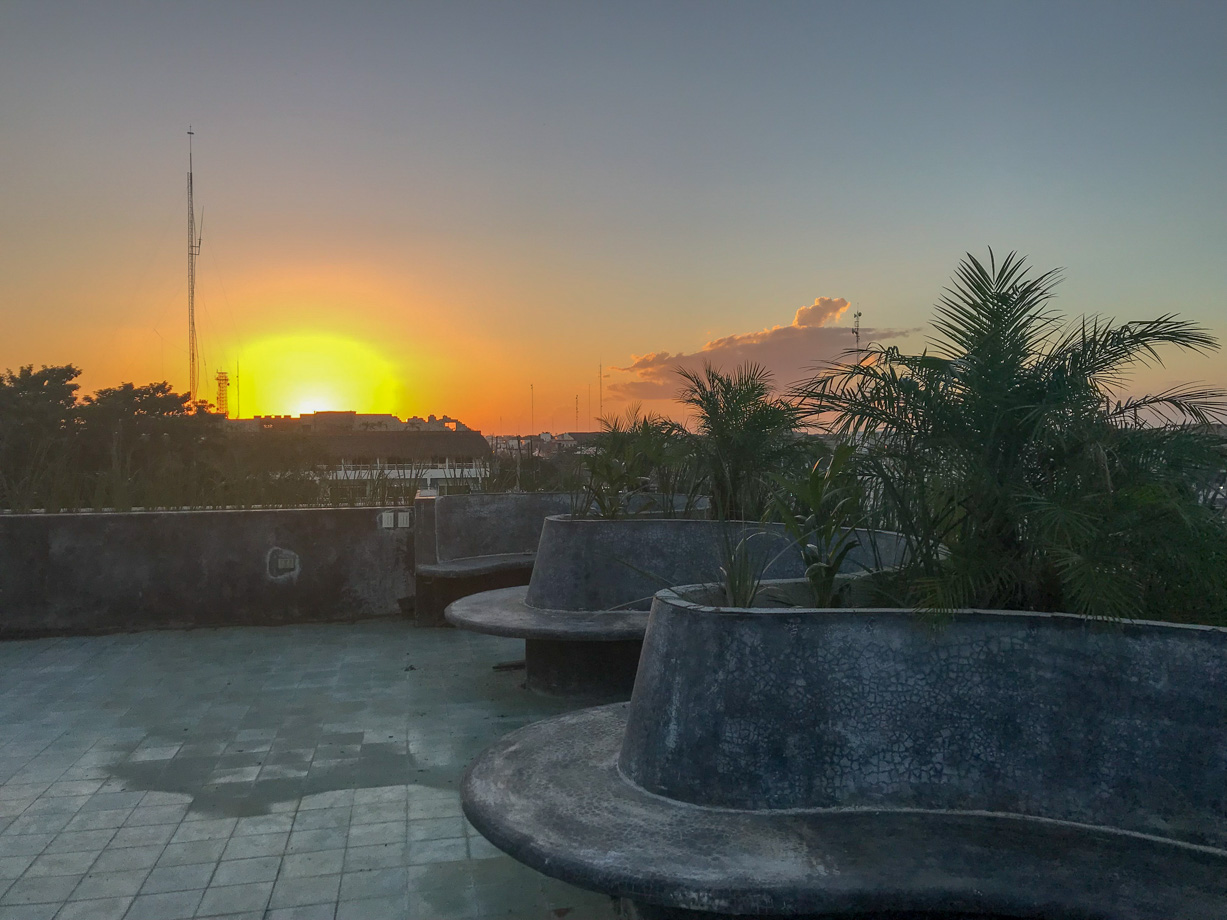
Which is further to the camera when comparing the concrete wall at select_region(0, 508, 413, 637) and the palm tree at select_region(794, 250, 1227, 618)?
the concrete wall at select_region(0, 508, 413, 637)

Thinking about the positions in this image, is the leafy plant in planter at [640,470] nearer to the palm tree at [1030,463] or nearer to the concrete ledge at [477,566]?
the concrete ledge at [477,566]

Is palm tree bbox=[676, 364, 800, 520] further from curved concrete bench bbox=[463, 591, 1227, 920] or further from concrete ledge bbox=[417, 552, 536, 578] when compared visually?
curved concrete bench bbox=[463, 591, 1227, 920]

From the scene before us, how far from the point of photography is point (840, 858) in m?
2.44

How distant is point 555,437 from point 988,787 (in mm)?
8625

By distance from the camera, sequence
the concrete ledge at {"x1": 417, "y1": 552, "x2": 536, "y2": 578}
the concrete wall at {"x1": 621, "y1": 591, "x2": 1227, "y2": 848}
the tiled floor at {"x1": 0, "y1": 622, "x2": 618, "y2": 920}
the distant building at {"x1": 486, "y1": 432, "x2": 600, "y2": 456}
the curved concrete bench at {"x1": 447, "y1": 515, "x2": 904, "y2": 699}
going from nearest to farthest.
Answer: the concrete wall at {"x1": 621, "y1": 591, "x2": 1227, "y2": 848} < the tiled floor at {"x1": 0, "y1": 622, "x2": 618, "y2": 920} < the curved concrete bench at {"x1": 447, "y1": 515, "x2": 904, "y2": 699} < the concrete ledge at {"x1": 417, "y1": 552, "x2": 536, "y2": 578} < the distant building at {"x1": 486, "y1": 432, "x2": 600, "y2": 456}

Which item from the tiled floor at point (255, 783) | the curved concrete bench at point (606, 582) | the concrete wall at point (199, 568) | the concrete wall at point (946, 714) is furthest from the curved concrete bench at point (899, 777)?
the concrete wall at point (199, 568)

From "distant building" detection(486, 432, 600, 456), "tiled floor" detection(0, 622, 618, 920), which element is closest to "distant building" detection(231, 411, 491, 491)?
"distant building" detection(486, 432, 600, 456)

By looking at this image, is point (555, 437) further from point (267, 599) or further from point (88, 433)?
point (88, 433)

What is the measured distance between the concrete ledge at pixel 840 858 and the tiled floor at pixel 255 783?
655mm

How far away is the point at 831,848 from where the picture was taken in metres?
2.51

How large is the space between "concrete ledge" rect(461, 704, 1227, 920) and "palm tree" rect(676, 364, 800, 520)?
12.6 feet

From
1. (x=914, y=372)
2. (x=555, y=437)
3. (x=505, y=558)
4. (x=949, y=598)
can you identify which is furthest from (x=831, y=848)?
(x=555, y=437)

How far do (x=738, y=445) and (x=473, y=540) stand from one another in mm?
2958

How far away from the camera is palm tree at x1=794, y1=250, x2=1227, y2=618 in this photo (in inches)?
111
